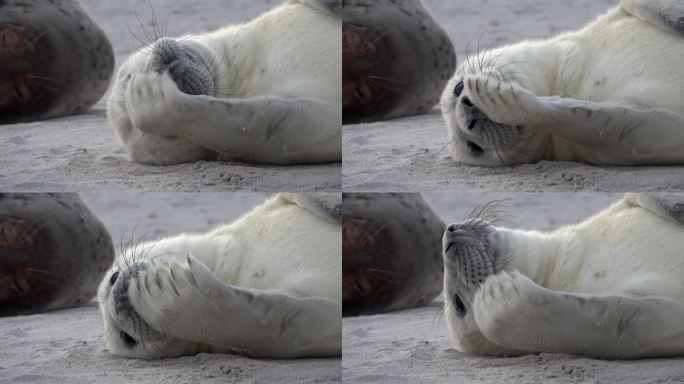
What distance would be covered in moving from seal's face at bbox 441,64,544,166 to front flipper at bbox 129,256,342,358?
1126mm

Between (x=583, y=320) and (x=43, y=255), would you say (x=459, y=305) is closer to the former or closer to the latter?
(x=583, y=320)

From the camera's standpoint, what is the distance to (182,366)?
14.4 feet

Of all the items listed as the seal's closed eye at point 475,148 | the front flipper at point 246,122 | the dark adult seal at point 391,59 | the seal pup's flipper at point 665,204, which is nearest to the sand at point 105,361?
the front flipper at point 246,122

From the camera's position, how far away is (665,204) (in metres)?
4.54

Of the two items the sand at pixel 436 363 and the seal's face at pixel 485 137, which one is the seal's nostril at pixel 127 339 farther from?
the seal's face at pixel 485 137

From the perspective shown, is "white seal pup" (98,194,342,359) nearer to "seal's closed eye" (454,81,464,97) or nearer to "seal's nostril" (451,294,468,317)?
"seal's nostril" (451,294,468,317)

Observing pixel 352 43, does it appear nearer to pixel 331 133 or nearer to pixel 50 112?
pixel 331 133

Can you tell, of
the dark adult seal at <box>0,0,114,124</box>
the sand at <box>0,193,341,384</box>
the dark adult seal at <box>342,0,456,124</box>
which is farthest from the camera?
the dark adult seal at <box>0,0,114,124</box>

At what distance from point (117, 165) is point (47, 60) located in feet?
5.25

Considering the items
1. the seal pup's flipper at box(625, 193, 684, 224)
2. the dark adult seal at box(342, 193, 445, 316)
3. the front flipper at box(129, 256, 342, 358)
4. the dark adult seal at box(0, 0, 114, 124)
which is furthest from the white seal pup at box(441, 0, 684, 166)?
the dark adult seal at box(0, 0, 114, 124)

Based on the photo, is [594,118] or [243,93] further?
[243,93]

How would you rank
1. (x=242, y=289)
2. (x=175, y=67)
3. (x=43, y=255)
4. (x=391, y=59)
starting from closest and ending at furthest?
1. (x=242, y=289)
2. (x=175, y=67)
3. (x=43, y=255)
4. (x=391, y=59)

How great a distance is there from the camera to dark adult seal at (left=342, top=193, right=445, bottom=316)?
16.2 feet

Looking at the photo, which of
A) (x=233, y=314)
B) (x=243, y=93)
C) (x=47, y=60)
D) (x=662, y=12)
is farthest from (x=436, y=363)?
(x=47, y=60)
